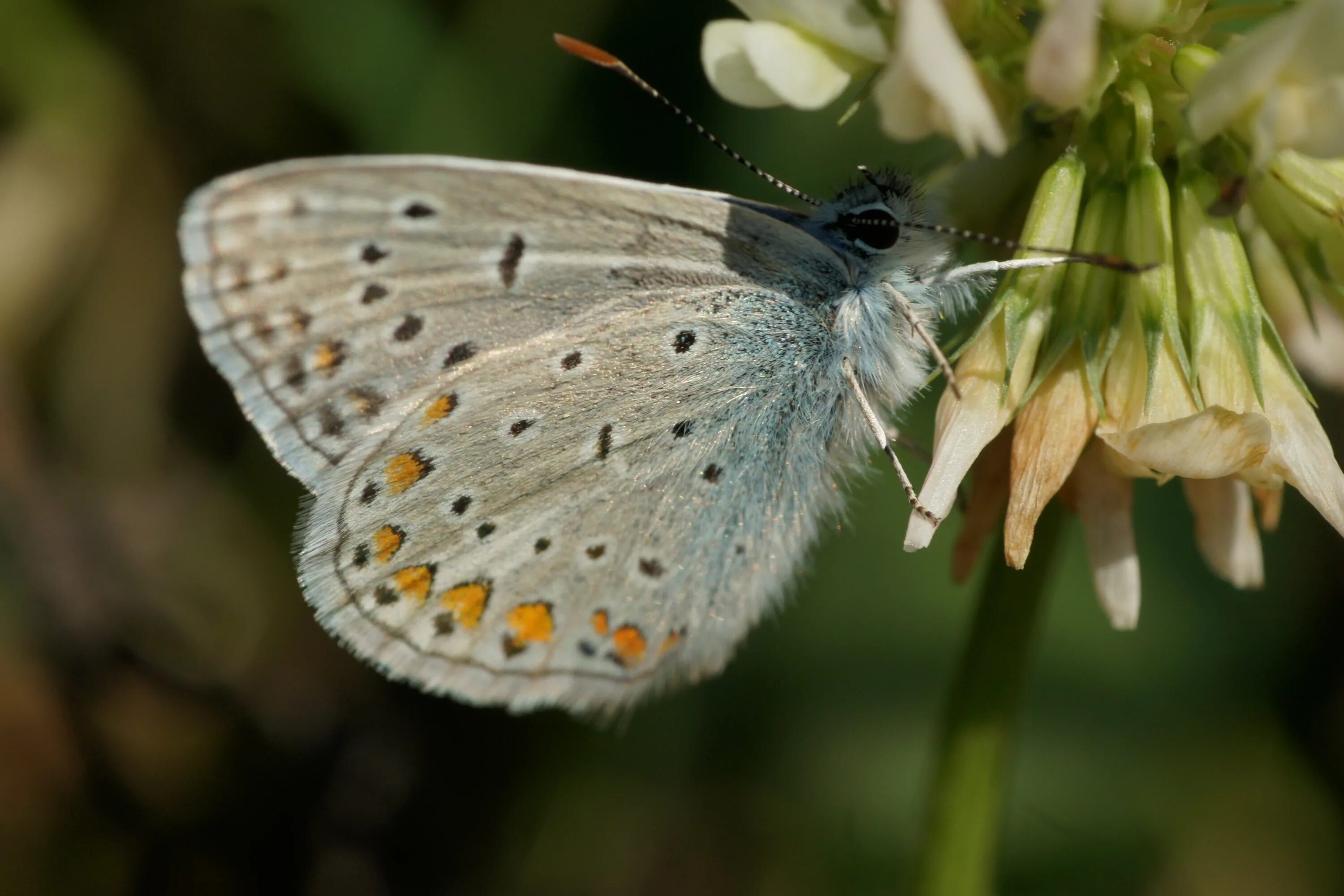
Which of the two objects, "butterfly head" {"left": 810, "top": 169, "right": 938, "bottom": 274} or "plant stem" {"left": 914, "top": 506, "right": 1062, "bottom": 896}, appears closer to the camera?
"plant stem" {"left": 914, "top": 506, "right": 1062, "bottom": 896}

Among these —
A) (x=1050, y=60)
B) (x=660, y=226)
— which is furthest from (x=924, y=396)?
(x=1050, y=60)

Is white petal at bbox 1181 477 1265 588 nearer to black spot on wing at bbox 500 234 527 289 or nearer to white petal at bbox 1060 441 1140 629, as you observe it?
white petal at bbox 1060 441 1140 629

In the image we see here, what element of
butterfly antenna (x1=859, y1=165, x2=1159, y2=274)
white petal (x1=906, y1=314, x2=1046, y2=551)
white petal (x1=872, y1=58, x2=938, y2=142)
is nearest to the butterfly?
butterfly antenna (x1=859, y1=165, x2=1159, y2=274)

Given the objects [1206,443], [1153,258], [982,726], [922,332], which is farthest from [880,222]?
[982,726]

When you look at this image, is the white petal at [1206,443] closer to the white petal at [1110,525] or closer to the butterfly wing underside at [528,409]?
the white petal at [1110,525]

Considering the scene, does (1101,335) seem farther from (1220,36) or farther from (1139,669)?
(1139,669)

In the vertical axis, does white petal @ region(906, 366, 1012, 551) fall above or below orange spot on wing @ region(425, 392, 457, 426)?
above
